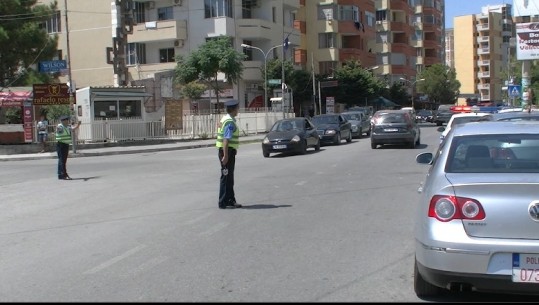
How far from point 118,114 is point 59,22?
26.0m

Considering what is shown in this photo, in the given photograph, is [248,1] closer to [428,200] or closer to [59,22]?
[59,22]

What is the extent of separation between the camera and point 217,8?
5222cm

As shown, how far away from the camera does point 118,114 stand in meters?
36.1

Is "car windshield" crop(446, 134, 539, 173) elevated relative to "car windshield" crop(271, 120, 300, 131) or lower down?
lower down

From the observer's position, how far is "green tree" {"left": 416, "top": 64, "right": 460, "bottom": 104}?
97.2 m

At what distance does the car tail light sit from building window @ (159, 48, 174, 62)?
51.0m

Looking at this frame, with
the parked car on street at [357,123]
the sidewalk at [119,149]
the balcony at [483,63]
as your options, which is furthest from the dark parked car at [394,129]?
the balcony at [483,63]

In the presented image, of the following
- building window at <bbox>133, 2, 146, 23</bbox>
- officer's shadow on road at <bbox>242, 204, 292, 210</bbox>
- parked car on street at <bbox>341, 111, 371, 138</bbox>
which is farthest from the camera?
building window at <bbox>133, 2, 146, 23</bbox>

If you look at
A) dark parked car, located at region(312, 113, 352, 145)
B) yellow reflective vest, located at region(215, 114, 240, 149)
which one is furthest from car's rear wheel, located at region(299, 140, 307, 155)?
yellow reflective vest, located at region(215, 114, 240, 149)

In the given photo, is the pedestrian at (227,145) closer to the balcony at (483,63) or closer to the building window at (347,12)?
the building window at (347,12)

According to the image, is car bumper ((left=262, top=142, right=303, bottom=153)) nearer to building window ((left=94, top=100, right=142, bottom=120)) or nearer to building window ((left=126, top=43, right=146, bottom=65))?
building window ((left=94, top=100, right=142, bottom=120))

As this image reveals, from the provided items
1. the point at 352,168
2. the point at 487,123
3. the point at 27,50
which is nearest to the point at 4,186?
the point at 352,168

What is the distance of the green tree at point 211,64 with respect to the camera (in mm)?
45906

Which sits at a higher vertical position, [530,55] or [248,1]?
[248,1]
